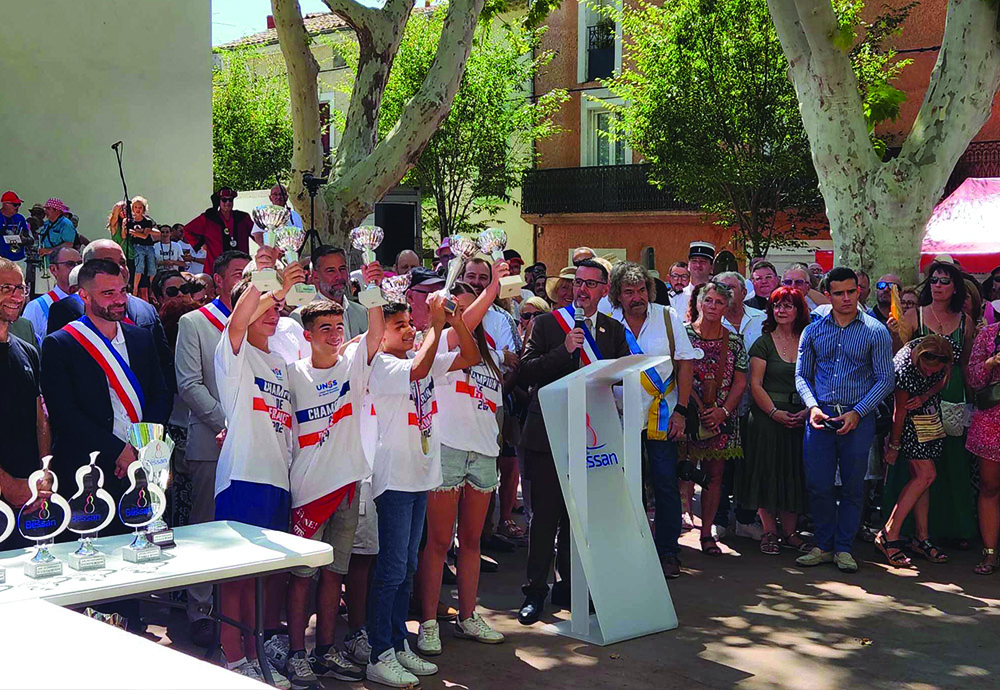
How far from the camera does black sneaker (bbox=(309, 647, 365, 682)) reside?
5.50 meters

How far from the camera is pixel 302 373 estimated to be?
17.4 ft

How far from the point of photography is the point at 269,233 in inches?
201

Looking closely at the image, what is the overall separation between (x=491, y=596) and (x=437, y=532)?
1.24 meters

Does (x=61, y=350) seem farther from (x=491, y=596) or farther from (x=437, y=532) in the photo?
(x=491, y=596)

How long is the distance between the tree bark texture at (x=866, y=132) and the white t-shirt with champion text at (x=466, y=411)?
5566 millimetres

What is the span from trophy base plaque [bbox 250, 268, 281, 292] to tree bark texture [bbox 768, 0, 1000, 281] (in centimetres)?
697

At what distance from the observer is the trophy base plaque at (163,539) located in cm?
441

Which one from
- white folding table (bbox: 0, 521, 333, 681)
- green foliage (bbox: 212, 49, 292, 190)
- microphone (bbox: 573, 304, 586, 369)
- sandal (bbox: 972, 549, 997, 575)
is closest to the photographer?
white folding table (bbox: 0, 521, 333, 681)

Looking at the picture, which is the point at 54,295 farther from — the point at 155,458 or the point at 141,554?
the point at 141,554

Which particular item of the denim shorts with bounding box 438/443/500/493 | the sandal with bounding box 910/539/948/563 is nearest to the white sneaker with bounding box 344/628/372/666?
the denim shorts with bounding box 438/443/500/493

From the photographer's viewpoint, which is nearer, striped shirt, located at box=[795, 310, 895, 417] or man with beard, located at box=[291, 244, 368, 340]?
man with beard, located at box=[291, 244, 368, 340]

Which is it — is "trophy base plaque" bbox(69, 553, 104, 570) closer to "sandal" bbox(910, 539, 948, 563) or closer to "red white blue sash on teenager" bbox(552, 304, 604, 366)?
"red white blue sash on teenager" bbox(552, 304, 604, 366)

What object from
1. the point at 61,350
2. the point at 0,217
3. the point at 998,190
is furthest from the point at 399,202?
the point at 61,350

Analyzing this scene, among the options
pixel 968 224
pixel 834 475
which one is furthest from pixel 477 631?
pixel 968 224
